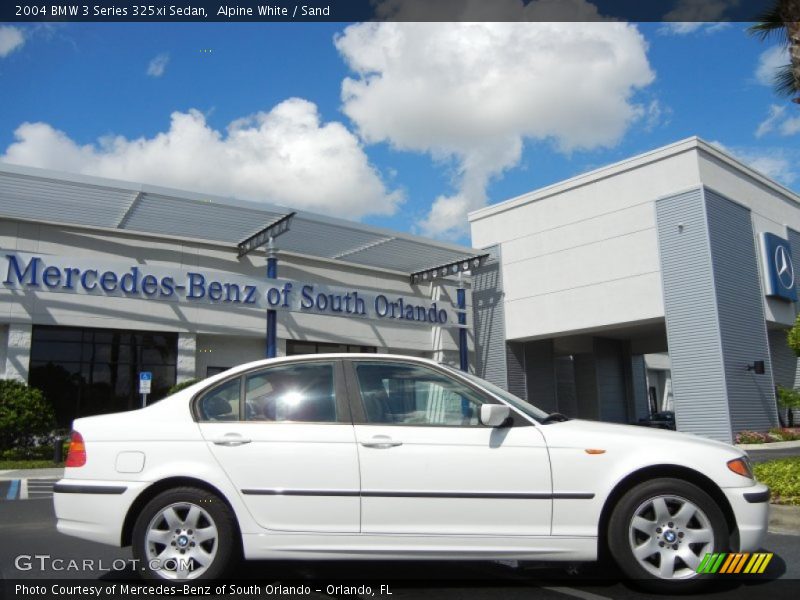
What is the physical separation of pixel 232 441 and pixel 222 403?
0.35 m

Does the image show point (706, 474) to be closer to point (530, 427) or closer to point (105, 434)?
point (530, 427)

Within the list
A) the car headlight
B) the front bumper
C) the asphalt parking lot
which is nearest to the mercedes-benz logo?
the asphalt parking lot

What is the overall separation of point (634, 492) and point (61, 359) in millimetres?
17593

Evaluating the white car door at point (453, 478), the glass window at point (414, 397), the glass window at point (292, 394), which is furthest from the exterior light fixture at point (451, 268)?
the white car door at point (453, 478)

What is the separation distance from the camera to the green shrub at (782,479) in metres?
7.45

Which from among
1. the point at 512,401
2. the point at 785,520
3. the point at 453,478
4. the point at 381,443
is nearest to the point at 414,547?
the point at 453,478

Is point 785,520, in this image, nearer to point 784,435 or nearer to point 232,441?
point 232,441

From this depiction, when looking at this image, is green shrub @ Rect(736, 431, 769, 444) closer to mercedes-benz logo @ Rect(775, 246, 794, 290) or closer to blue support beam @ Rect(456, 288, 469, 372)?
mercedes-benz logo @ Rect(775, 246, 794, 290)

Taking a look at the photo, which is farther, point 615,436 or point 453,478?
point 615,436

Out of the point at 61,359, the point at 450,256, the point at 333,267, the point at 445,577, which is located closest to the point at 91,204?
the point at 61,359

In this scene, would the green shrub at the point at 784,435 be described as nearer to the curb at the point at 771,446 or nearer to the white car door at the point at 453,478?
the curb at the point at 771,446

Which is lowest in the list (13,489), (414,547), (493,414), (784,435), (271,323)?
(13,489)

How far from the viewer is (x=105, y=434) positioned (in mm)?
4500

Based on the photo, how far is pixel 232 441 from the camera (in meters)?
4.42
